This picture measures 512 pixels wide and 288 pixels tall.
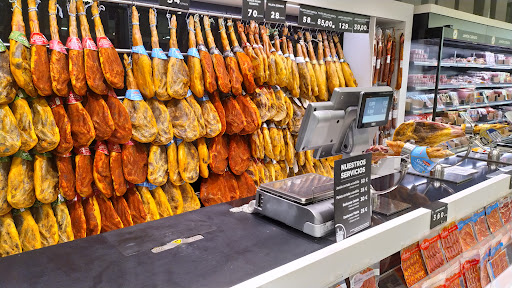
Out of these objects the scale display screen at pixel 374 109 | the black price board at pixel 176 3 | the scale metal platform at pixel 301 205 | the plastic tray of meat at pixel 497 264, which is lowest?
the plastic tray of meat at pixel 497 264

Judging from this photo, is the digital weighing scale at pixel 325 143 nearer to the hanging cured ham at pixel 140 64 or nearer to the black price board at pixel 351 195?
the black price board at pixel 351 195

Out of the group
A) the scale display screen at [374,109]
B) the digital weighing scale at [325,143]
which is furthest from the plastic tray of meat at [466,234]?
the scale display screen at [374,109]

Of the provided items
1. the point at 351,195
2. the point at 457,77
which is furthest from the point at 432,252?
the point at 457,77

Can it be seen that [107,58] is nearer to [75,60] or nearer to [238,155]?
[75,60]

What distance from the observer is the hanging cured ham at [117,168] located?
296cm

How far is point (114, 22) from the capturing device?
319cm

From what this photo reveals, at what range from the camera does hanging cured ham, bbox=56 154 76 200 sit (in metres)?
2.75

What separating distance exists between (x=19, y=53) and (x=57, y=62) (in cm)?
22

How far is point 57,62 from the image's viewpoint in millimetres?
2619

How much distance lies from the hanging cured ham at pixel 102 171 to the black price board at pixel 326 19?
2.23 metres

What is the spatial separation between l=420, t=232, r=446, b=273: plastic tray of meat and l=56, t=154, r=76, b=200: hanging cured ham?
89.6 inches

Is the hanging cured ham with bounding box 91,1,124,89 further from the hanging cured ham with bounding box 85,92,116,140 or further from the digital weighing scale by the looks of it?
the digital weighing scale

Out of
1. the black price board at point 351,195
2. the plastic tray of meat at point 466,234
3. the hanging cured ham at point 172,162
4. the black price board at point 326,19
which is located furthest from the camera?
the black price board at point 326,19

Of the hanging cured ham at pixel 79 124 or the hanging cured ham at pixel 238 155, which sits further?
the hanging cured ham at pixel 238 155
